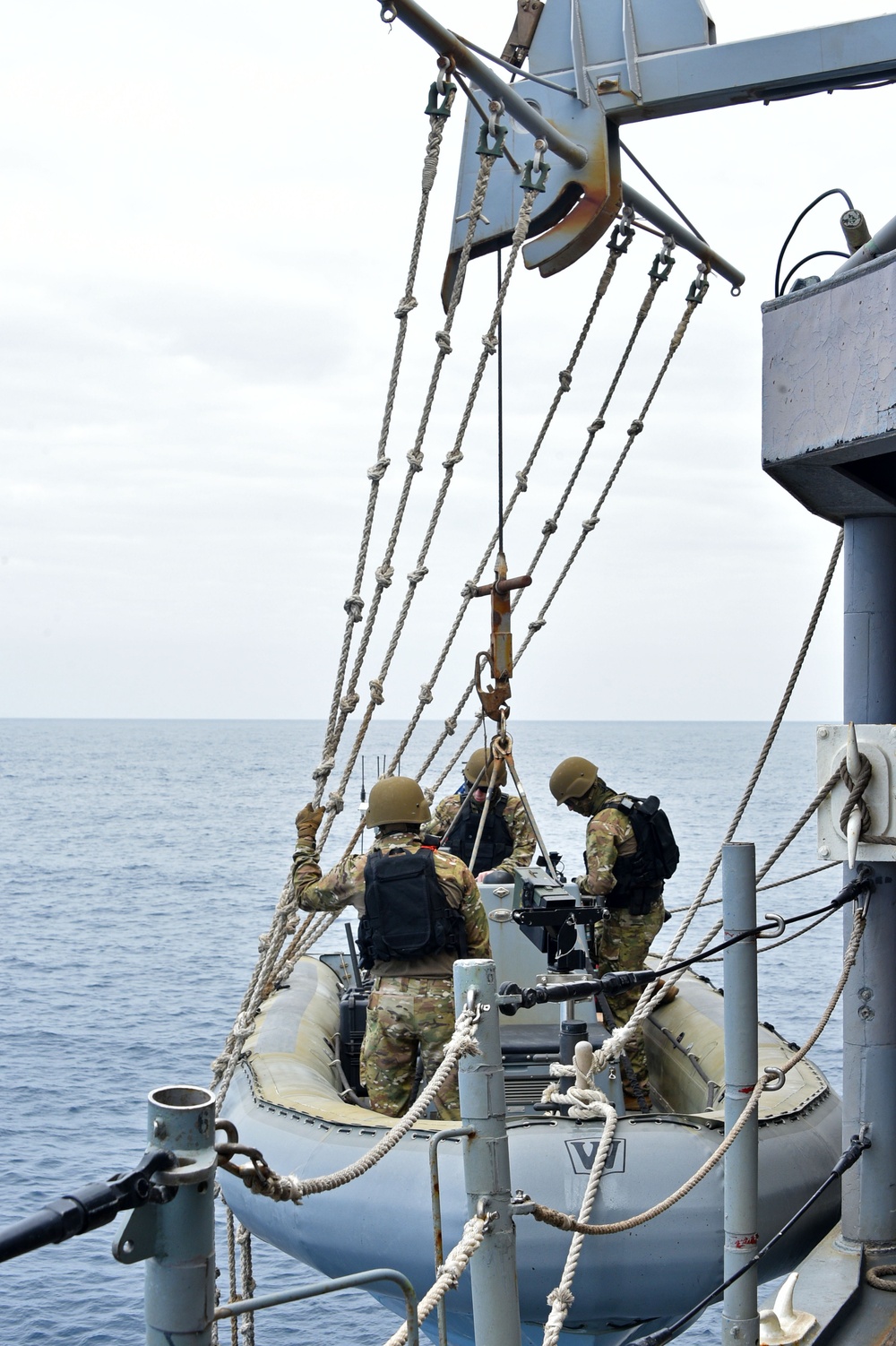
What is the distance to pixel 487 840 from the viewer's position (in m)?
9.52

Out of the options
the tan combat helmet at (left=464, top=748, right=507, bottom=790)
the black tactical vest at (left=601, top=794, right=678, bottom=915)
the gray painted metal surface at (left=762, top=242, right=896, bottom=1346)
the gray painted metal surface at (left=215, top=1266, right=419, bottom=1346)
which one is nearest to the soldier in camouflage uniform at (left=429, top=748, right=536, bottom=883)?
the tan combat helmet at (left=464, top=748, right=507, bottom=790)

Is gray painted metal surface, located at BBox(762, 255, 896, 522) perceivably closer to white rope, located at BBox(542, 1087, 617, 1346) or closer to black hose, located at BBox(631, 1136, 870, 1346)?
black hose, located at BBox(631, 1136, 870, 1346)

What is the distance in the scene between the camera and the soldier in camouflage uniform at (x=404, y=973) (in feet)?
19.5

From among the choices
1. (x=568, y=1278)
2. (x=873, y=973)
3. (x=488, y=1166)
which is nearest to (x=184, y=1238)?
(x=488, y=1166)

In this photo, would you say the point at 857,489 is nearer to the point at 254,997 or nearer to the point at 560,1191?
the point at 560,1191

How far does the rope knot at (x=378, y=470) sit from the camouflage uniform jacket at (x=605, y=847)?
214 centimetres

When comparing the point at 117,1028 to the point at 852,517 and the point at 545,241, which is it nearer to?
the point at 545,241

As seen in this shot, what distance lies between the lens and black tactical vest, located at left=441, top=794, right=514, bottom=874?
9.39 m

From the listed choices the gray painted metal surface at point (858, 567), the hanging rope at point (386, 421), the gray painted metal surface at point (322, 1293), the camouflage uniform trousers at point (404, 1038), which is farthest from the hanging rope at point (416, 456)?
the gray painted metal surface at point (322, 1293)

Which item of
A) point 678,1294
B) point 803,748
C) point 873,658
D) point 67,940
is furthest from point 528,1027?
point 803,748

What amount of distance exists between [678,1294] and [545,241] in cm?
566

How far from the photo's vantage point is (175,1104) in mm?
2199

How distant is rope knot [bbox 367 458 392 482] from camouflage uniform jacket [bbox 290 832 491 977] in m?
2.18

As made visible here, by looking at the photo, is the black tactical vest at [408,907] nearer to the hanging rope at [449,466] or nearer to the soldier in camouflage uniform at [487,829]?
the hanging rope at [449,466]
